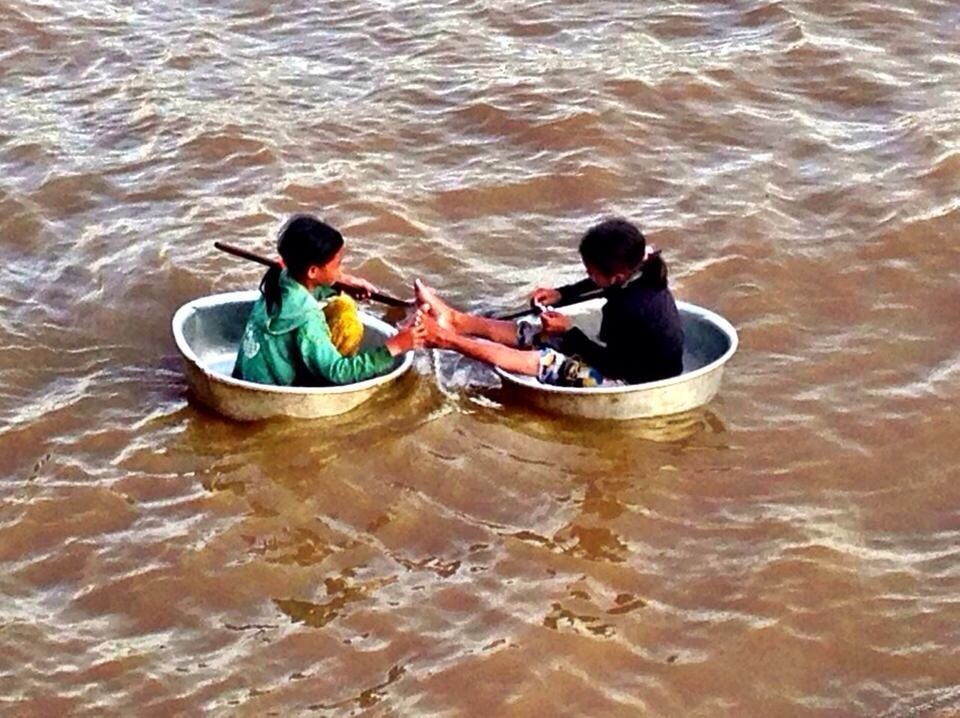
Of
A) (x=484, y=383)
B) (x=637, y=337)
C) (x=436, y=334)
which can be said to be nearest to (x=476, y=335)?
(x=484, y=383)

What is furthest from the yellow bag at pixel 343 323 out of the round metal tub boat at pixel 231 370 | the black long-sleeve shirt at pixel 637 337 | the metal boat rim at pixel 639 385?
the black long-sleeve shirt at pixel 637 337

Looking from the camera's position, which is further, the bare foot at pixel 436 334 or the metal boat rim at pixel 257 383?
the bare foot at pixel 436 334

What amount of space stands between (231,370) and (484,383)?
1042 millimetres

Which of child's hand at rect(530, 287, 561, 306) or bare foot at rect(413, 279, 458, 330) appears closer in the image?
bare foot at rect(413, 279, 458, 330)

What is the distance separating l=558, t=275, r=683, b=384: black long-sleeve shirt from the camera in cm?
561

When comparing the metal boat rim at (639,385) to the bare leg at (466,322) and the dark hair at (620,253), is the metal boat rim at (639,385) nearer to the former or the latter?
the bare leg at (466,322)

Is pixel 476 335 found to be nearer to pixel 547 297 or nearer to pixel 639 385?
pixel 547 297

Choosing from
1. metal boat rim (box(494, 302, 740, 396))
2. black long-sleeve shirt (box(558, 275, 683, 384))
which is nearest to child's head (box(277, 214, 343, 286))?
metal boat rim (box(494, 302, 740, 396))

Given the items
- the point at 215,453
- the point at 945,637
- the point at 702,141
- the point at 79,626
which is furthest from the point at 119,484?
the point at 702,141

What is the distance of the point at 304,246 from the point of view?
17.9 feet

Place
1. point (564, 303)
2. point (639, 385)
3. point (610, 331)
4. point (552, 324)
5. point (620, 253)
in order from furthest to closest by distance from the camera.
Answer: point (564, 303) < point (552, 324) < point (610, 331) < point (620, 253) < point (639, 385)

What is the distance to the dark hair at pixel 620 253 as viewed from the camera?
5535 millimetres

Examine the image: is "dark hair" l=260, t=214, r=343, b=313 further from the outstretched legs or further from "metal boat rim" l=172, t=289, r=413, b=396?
the outstretched legs

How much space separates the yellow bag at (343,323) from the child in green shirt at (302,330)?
0.16 meters
